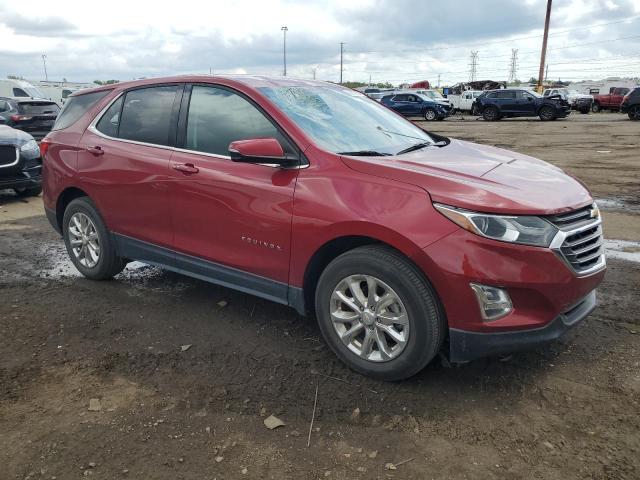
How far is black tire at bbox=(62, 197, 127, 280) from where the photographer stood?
4.73m

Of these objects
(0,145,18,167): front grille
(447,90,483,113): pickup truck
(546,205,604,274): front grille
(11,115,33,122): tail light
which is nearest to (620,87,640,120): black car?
(447,90,483,113): pickup truck

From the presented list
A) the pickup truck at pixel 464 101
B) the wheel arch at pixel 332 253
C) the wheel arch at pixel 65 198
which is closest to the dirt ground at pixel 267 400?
the wheel arch at pixel 332 253

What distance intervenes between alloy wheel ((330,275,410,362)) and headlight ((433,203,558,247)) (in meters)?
0.56

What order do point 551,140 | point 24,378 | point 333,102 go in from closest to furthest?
point 24,378 < point 333,102 < point 551,140

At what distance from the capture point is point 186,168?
3883mm

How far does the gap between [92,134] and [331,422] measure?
11.0 feet

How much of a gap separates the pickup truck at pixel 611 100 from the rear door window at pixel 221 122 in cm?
3748

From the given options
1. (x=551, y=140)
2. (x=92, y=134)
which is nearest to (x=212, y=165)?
(x=92, y=134)

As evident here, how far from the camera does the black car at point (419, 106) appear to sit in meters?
30.9

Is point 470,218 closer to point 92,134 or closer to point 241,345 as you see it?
point 241,345

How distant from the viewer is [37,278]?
16.9 feet

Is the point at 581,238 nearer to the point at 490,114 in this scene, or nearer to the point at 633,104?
the point at 633,104

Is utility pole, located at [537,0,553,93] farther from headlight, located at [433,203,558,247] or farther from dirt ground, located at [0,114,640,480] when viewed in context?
headlight, located at [433,203,558,247]

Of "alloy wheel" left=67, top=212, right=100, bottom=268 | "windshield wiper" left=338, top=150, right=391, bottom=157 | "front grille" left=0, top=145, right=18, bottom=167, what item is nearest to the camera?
"windshield wiper" left=338, top=150, right=391, bottom=157
